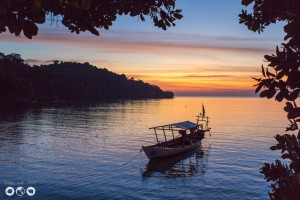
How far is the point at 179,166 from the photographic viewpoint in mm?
42969

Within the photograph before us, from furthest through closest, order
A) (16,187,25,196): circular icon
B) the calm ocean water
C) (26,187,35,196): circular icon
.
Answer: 1. the calm ocean water
2. (16,187,25,196): circular icon
3. (26,187,35,196): circular icon

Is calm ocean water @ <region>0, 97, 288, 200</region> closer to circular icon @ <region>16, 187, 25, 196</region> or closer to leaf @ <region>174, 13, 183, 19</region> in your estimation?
circular icon @ <region>16, 187, 25, 196</region>

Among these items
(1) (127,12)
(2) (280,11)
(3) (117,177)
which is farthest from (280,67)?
(3) (117,177)

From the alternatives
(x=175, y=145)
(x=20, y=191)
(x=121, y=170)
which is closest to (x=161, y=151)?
(x=175, y=145)

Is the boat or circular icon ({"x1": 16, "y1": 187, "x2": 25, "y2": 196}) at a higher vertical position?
the boat

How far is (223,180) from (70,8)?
110 feet

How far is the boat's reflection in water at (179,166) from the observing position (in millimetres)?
38906

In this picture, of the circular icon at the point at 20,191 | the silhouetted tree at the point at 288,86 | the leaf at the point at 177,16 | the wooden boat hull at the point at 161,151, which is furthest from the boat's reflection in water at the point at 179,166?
the silhouetted tree at the point at 288,86

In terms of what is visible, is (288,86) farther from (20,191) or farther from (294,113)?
(20,191)

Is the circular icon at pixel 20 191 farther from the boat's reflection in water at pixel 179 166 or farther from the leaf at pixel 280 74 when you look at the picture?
the leaf at pixel 280 74

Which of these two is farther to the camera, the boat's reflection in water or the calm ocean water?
the boat's reflection in water

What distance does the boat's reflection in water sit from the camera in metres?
38.9

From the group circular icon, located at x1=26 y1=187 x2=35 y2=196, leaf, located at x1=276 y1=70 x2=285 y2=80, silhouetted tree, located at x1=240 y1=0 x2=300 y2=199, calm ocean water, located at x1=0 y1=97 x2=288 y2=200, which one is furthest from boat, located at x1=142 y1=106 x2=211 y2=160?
leaf, located at x1=276 y1=70 x2=285 y2=80

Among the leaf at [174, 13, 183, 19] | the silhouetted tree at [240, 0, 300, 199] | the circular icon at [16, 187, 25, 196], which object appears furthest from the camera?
the circular icon at [16, 187, 25, 196]
